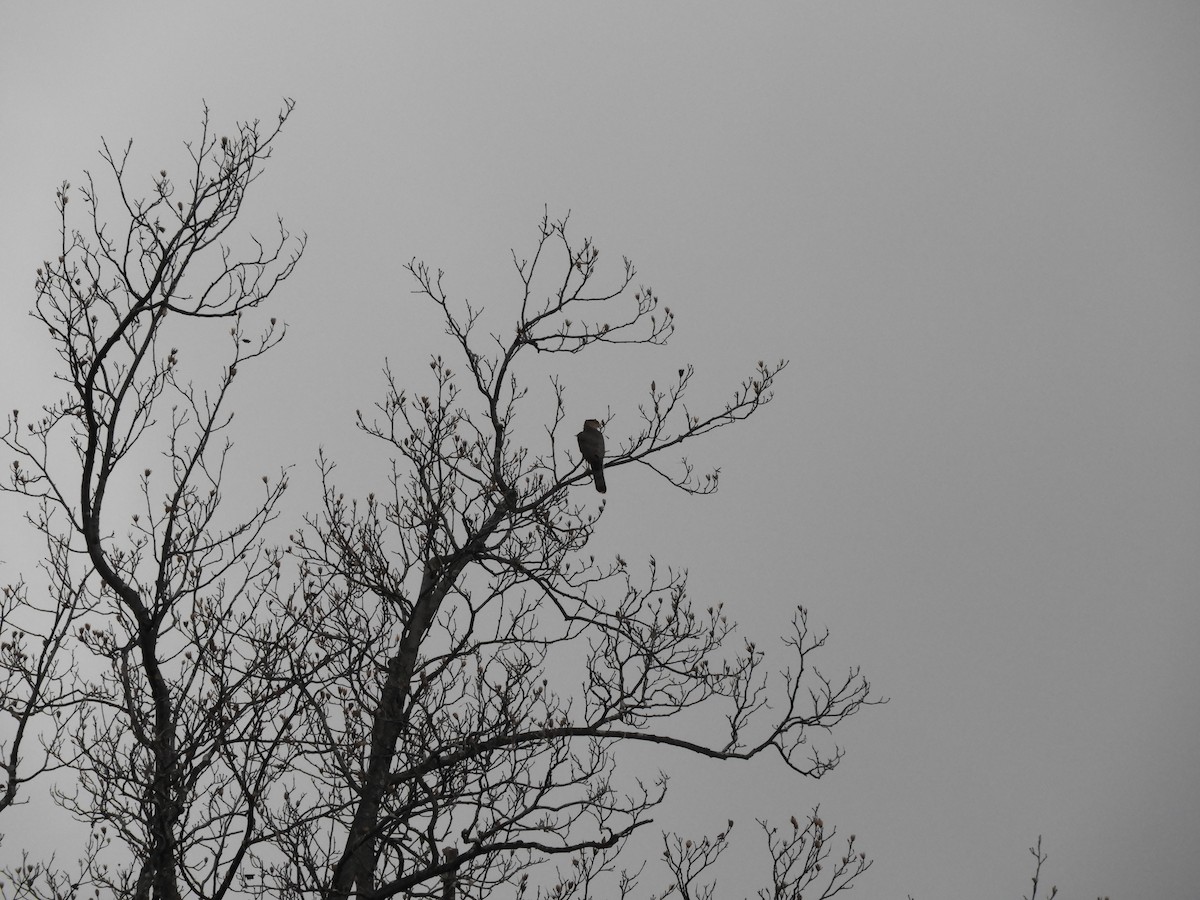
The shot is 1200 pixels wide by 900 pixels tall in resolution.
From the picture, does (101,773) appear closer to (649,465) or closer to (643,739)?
(643,739)

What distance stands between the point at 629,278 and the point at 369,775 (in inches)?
177

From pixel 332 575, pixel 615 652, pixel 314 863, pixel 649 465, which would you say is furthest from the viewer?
pixel 649 465

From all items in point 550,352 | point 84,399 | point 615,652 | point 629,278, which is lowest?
point 615,652

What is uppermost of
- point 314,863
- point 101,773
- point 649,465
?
point 649,465

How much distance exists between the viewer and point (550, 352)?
887cm

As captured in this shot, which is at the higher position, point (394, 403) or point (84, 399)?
point (394, 403)

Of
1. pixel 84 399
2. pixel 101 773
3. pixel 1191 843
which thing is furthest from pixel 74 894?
pixel 1191 843

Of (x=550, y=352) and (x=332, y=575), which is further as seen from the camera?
(x=550, y=352)

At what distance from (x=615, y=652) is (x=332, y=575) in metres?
2.18

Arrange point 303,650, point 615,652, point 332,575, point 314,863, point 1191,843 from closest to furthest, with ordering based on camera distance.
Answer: point 314,863 < point 303,650 < point 332,575 < point 615,652 < point 1191,843

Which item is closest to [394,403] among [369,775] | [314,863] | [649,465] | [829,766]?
[649,465]

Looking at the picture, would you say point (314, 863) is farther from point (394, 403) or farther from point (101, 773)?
point (394, 403)

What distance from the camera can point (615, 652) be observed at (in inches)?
320

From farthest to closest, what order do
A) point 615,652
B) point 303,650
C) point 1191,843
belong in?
1. point 1191,843
2. point 615,652
3. point 303,650
